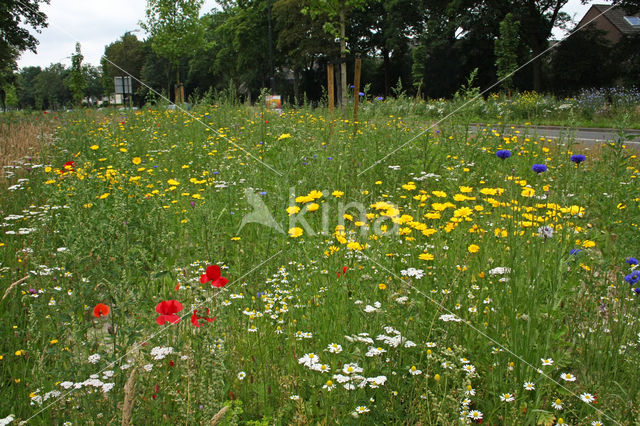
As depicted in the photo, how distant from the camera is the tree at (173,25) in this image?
25.7m

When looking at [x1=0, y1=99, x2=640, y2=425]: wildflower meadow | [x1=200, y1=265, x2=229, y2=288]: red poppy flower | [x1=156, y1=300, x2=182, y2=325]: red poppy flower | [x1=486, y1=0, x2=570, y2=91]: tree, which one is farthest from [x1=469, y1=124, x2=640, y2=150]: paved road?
[x1=486, y1=0, x2=570, y2=91]: tree

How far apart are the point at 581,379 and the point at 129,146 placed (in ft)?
24.2

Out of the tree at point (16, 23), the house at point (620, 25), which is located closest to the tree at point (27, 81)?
the tree at point (16, 23)

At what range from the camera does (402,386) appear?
185cm

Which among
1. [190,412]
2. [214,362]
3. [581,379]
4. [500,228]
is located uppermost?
[500,228]

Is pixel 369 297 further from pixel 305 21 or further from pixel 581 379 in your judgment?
pixel 305 21

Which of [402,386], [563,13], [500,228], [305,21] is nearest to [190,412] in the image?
[402,386]

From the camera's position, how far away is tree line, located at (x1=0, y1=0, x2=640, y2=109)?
73.4ft

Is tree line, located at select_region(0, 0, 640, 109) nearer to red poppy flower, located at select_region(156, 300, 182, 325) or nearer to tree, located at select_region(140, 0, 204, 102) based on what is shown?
tree, located at select_region(140, 0, 204, 102)

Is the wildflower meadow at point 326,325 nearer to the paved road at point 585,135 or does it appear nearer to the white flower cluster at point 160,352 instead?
the white flower cluster at point 160,352

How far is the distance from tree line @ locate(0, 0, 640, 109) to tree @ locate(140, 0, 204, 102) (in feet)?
0.20

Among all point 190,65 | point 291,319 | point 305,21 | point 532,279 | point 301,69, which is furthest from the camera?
point 190,65

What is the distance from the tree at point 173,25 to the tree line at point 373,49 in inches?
2.4

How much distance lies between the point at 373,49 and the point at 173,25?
27866 millimetres
